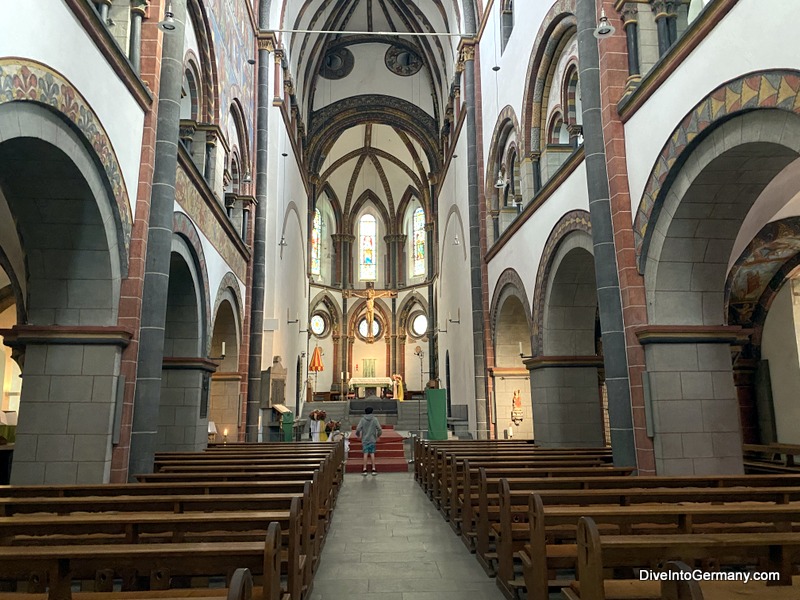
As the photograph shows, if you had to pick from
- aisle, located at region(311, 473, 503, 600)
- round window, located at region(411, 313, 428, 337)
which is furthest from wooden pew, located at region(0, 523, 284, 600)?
round window, located at region(411, 313, 428, 337)

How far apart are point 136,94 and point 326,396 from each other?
24.4 m

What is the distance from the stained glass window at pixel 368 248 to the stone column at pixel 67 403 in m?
29.0

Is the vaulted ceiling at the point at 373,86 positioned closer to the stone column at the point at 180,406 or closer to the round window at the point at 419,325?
the round window at the point at 419,325

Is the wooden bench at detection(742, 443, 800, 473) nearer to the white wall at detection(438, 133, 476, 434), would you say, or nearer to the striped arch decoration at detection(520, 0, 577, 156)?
the white wall at detection(438, 133, 476, 434)

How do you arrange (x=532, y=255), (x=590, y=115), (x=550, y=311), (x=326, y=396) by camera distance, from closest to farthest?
(x=590, y=115) → (x=550, y=311) → (x=532, y=255) → (x=326, y=396)

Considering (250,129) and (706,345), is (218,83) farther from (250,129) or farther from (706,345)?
(706,345)

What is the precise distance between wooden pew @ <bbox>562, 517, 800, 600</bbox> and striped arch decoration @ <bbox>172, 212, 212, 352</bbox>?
7588mm

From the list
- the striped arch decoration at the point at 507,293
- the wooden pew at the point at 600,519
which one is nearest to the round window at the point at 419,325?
the striped arch decoration at the point at 507,293

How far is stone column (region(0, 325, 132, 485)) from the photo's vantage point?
22.9ft

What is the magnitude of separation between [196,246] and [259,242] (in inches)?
217

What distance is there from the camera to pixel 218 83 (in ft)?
40.9

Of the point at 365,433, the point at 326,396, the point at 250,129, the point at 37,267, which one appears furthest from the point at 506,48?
the point at 326,396

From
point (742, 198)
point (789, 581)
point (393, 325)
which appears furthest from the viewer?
point (393, 325)

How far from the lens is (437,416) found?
54.3 feet
